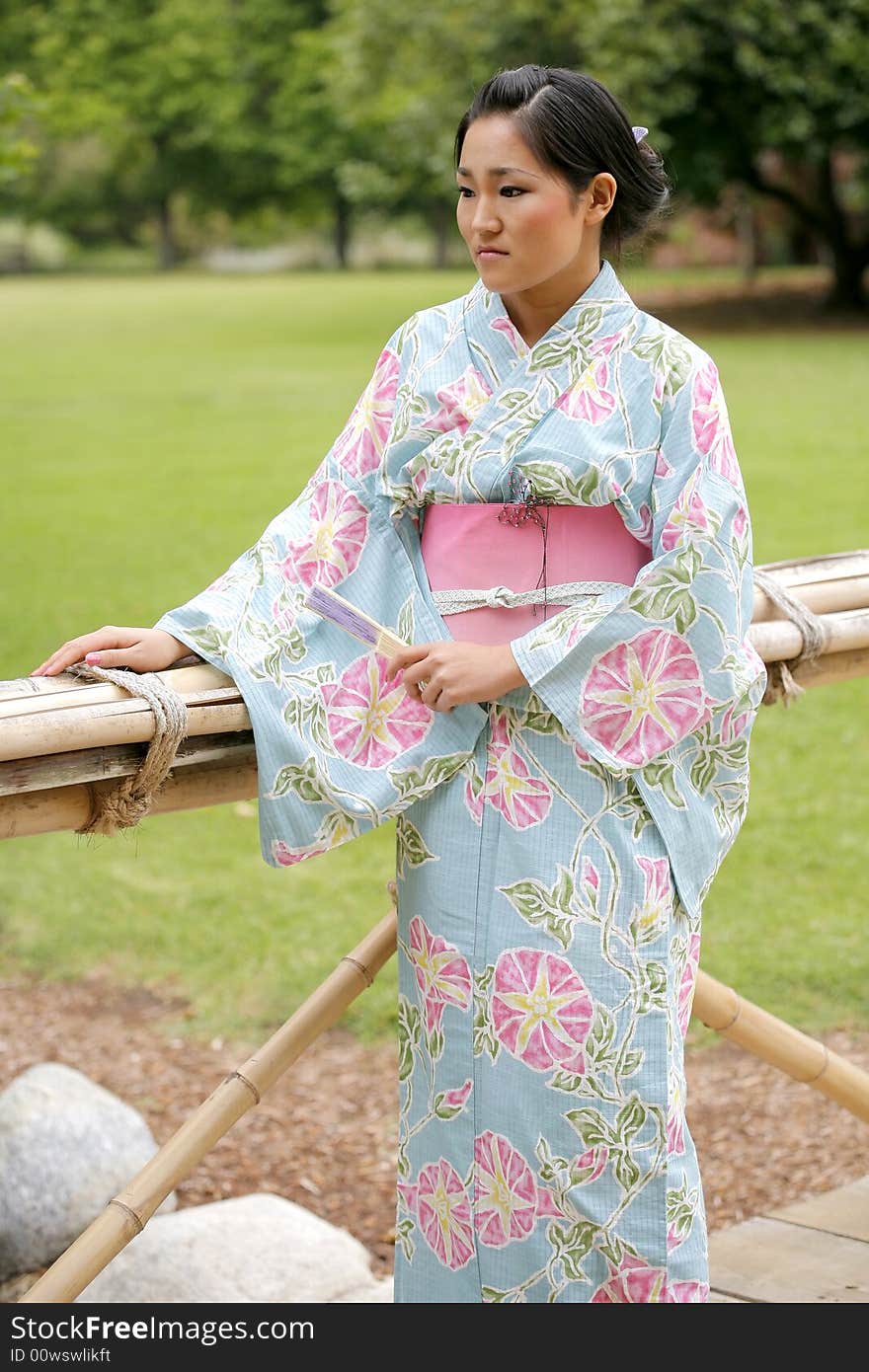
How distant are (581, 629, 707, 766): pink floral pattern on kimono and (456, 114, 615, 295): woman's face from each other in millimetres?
463

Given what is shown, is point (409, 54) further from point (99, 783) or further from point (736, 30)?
point (99, 783)

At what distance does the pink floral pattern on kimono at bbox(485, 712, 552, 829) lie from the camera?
2002 mm

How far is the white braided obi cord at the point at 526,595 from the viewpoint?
6.54 feet

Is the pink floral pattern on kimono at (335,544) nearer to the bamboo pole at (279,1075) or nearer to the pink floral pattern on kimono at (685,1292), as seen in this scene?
the bamboo pole at (279,1075)

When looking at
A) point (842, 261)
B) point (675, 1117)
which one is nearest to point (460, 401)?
point (675, 1117)

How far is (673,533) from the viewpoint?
192cm

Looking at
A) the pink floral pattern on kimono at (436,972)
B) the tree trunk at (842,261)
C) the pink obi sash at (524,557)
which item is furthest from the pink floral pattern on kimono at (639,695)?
the tree trunk at (842,261)

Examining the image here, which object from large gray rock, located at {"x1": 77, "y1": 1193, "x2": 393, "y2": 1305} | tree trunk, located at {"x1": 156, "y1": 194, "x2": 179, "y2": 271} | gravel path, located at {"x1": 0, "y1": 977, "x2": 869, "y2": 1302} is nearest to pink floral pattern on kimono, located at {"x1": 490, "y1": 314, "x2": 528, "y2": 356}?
large gray rock, located at {"x1": 77, "y1": 1193, "x2": 393, "y2": 1305}

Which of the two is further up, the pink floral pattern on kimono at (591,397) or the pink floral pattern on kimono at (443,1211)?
the pink floral pattern on kimono at (591,397)

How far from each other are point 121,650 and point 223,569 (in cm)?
574

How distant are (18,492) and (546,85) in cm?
851

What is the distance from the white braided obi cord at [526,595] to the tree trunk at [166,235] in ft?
117

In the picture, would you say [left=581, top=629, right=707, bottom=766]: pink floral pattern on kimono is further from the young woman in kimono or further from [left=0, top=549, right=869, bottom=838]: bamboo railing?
[left=0, top=549, right=869, bottom=838]: bamboo railing
